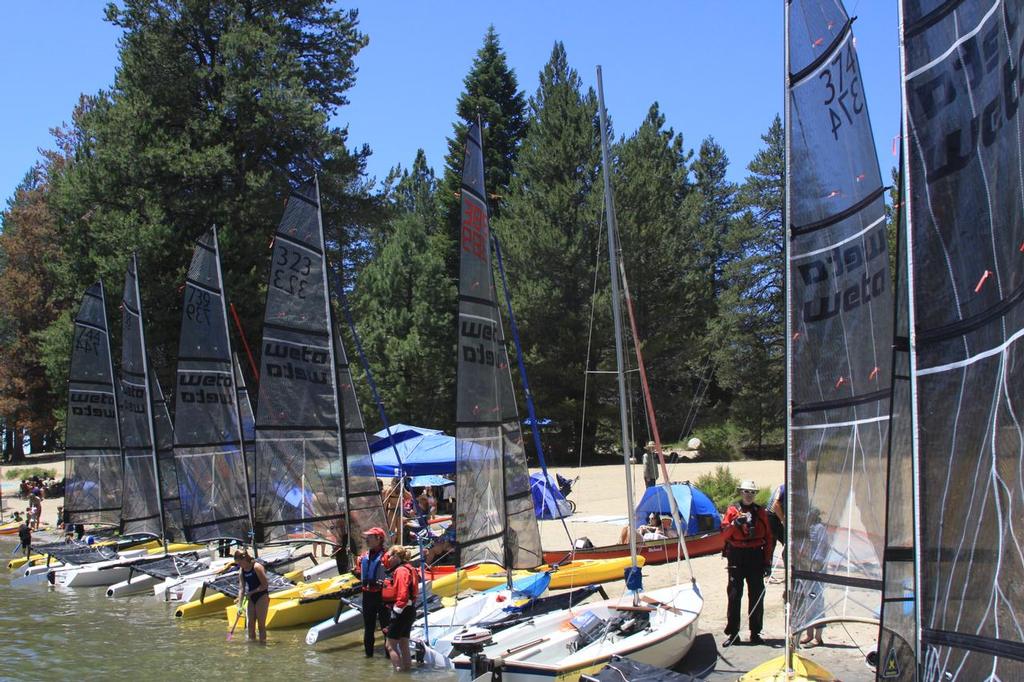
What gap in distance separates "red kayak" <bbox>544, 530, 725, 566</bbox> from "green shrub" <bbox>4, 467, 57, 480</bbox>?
3373 cm

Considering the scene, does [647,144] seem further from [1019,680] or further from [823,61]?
[1019,680]

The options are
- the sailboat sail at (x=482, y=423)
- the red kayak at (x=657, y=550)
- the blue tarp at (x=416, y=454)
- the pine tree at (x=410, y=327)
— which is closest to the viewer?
the sailboat sail at (x=482, y=423)

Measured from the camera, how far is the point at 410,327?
4369 cm

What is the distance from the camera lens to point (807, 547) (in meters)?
8.75

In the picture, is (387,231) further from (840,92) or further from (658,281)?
(840,92)

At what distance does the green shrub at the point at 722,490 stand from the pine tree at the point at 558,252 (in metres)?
14.0

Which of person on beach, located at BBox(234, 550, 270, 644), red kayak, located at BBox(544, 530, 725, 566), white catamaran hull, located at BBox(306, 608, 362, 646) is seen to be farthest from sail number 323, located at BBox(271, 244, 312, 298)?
red kayak, located at BBox(544, 530, 725, 566)

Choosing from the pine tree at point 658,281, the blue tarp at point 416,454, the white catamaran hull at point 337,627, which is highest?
the pine tree at point 658,281

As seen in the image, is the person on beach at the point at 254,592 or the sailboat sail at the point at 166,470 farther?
the sailboat sail at the point at 166,470

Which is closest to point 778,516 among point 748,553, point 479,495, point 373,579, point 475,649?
point 748,553

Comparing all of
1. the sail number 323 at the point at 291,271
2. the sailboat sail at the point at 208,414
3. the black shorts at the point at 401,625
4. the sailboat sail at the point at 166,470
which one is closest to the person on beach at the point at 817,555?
the black shorts at the point at 401,625

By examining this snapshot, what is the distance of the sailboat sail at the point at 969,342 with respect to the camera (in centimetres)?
531

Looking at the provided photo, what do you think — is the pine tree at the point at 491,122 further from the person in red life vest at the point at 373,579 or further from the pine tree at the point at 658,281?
the person in red life vest at the point at 373,579

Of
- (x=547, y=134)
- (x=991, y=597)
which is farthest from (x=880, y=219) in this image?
(x=547, y=134)
